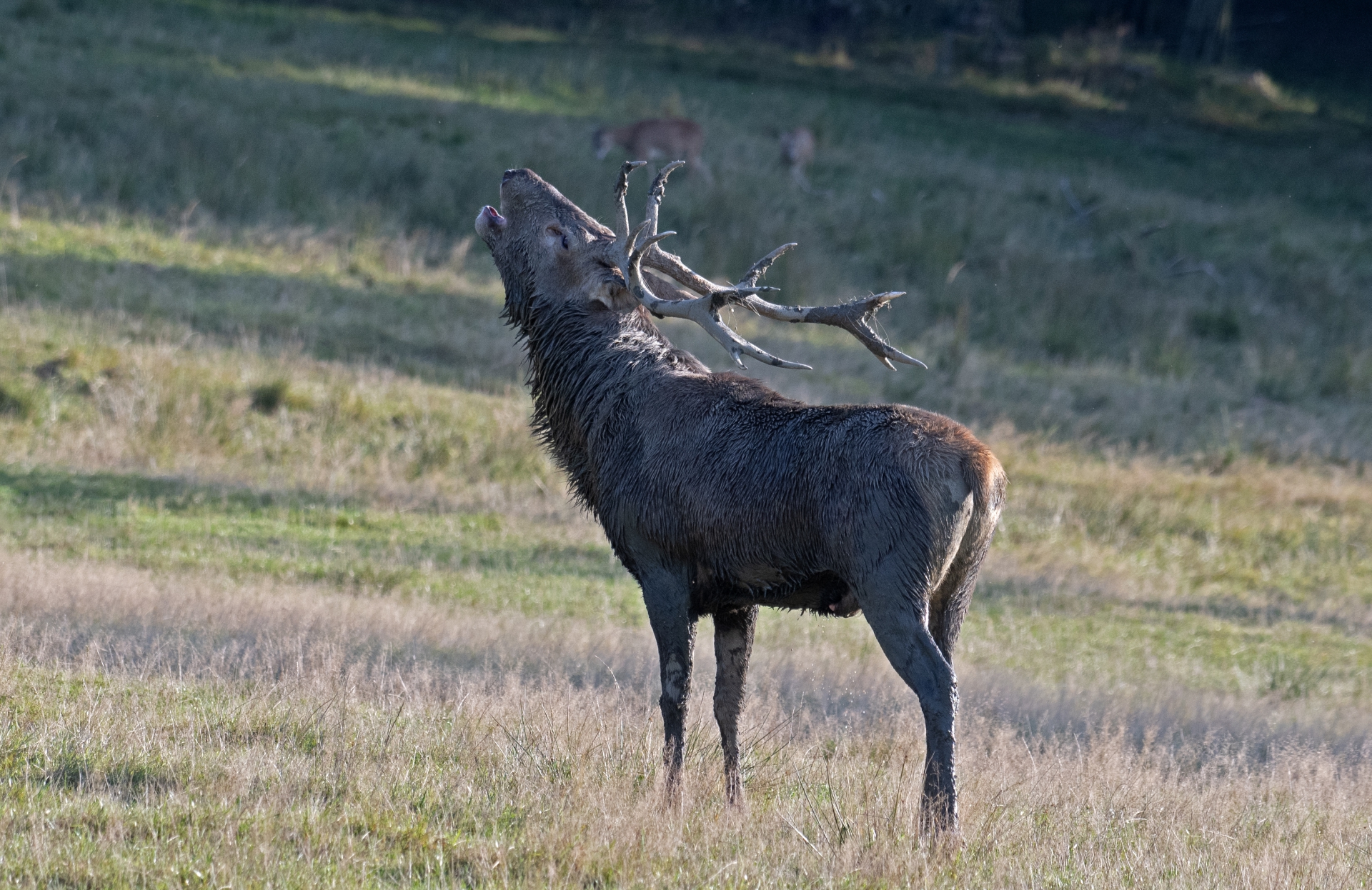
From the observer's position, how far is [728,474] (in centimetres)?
576

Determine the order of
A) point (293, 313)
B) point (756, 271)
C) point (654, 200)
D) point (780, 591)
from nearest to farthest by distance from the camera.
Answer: point (780, 591), point (756, 271), point (654, 200), point (293, 313)

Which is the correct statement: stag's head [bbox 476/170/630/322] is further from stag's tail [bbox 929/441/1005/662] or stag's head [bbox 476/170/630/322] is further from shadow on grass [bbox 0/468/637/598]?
shadow on grass [bbox 0/468/637/598]

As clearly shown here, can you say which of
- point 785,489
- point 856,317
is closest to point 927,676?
point 785,489

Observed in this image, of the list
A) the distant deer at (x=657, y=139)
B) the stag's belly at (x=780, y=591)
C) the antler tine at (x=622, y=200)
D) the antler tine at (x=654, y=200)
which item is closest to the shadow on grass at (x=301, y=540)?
the antler tine at (x=622, y=200)

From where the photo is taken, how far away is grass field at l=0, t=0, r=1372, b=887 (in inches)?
209

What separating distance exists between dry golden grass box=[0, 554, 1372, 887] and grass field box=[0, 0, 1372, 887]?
0.03m

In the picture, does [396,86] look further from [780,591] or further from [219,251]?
Answer: [780,591]

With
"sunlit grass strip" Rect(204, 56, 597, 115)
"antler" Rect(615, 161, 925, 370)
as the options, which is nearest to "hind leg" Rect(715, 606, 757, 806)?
"antler" Rect(615, 161, 925, 370)

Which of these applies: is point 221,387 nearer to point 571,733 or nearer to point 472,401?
point 472,401

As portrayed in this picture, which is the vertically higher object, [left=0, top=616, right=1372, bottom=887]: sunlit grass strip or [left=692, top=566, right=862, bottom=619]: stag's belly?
[left=692, top=566, right=862, bottom=619]: stag's belly

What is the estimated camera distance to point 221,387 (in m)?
14.8

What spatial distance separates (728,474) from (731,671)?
0.90 meters

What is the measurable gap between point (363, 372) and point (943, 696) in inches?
473

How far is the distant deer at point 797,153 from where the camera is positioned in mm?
28719
